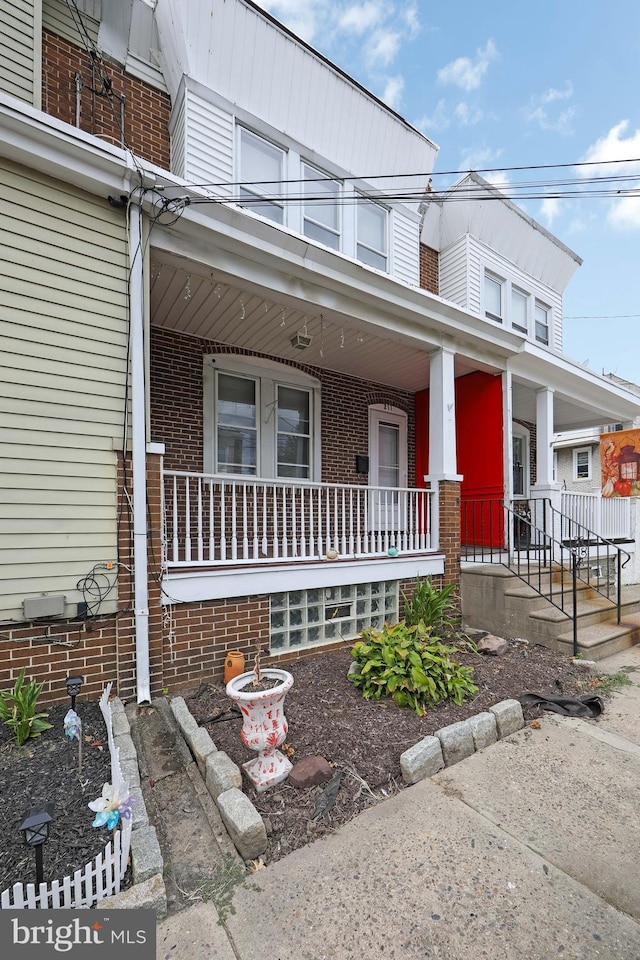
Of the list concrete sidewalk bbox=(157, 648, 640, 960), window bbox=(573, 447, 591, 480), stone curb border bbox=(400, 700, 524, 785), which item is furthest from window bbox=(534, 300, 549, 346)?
window bbox=(573, 447, 591, 480)

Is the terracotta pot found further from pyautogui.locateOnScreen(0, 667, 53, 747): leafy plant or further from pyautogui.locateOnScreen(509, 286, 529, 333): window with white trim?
pyautogui.locateOnScreen(509, 286, 529, 333): window with white trim

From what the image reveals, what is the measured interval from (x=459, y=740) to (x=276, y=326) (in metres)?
4.89

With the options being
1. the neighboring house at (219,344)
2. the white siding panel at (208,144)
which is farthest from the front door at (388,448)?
the white siding panel at (208,144)

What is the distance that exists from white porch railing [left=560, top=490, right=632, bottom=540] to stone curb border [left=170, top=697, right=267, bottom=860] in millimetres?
6478

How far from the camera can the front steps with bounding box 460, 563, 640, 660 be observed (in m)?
5.11

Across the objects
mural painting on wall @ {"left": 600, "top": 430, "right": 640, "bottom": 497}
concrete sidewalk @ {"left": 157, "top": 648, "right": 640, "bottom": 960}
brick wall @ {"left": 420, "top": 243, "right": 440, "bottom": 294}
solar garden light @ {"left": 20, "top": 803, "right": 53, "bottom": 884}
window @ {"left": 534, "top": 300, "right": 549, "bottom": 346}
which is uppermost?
brick wall @ {"left": 420, "top": 243, "right": 440, "bottom": 294}

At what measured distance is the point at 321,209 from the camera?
589 cm

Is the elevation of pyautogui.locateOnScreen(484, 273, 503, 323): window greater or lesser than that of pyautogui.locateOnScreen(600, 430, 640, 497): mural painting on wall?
greater

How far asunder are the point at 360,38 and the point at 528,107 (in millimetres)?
3560

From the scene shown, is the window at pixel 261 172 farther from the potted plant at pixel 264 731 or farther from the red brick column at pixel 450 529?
the potted plant at pixel 264 731

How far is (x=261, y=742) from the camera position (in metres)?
2.62

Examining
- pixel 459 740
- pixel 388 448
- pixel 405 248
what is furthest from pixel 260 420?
pixel 459 740

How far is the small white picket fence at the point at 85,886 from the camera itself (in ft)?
5.27

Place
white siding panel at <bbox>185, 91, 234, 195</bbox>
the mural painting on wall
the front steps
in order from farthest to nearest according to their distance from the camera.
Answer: the mural painting on wall
the front steps
white siding panel at <bbox>185, 91, 234, 195</bbox>
